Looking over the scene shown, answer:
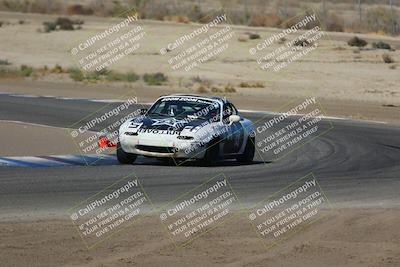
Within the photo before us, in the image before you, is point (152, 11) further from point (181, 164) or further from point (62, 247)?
point (62, 247)

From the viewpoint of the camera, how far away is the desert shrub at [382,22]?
65.4 m

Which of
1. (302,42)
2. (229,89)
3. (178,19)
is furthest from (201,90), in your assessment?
(178,19)

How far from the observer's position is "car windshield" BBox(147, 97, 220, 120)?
1912 centimetres

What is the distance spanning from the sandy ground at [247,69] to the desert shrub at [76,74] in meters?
0.43

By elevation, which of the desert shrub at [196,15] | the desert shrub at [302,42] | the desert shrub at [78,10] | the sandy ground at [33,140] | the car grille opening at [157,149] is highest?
the desert shrub at [78,10]

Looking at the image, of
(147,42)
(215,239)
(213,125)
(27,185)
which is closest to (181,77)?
(147,42)

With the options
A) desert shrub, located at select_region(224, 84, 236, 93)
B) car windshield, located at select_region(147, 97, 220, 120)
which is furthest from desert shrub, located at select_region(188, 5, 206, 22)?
car windshield, located at select_region(147, 97, 220, 120)

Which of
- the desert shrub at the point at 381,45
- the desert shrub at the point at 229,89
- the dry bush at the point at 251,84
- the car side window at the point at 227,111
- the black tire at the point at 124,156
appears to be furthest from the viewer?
the desert shrub at the point at 381,45
